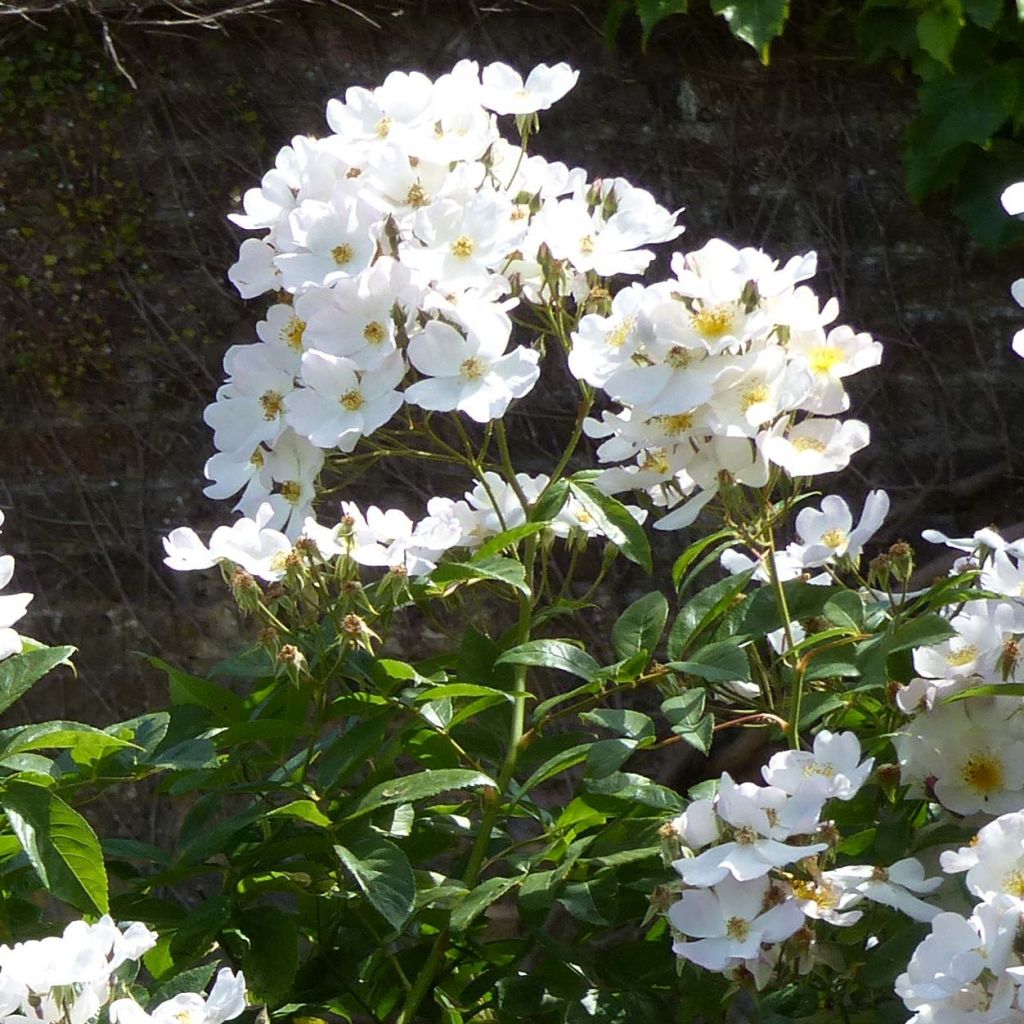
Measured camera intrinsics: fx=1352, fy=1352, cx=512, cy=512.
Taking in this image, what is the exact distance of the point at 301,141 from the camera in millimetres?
1057

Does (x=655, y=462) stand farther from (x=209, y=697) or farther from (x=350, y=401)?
(x=209, y=697)

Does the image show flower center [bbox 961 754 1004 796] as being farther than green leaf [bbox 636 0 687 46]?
No

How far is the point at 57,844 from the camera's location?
86 centimetres

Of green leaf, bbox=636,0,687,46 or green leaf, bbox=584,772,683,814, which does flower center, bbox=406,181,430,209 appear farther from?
green leaf, bbox=636,0,687,46

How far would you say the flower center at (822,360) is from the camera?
3.03 ft

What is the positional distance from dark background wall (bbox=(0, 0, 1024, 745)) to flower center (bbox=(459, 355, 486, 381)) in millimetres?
1463

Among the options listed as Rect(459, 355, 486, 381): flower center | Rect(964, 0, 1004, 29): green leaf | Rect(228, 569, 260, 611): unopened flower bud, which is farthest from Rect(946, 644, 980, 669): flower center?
Rect(964, 0, 1004, 29): green leaf

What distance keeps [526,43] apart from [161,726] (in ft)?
5.97

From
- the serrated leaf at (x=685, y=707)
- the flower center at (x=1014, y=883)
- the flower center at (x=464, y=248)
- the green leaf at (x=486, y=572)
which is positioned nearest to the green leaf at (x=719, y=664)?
the serrated leaf at (x=685, y=707)

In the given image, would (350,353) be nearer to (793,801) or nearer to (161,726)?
(161,726)

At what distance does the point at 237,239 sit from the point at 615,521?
1629mm

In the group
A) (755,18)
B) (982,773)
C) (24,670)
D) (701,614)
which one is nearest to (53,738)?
(24,670)

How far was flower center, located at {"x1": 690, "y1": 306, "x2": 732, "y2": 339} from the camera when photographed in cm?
89

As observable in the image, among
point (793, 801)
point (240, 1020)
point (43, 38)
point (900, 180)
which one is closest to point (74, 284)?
point (43, 38)
